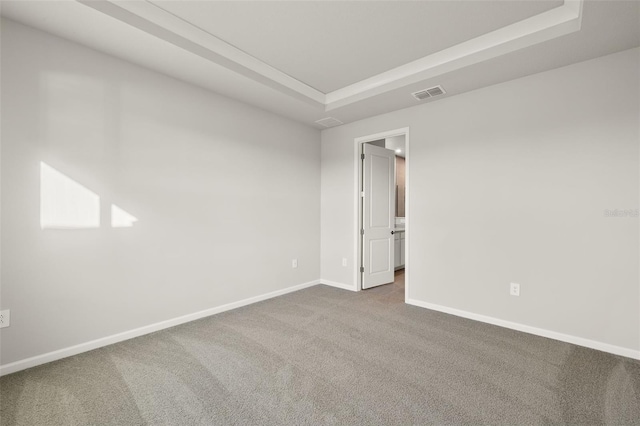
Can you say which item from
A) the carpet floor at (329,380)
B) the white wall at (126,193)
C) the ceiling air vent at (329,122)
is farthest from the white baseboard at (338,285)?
the ceiling air vent at (329,122)

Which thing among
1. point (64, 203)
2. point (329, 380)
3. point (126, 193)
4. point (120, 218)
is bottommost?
point (329, 380)

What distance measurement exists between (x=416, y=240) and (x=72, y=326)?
3.69 m

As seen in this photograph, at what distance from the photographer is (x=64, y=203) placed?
7.81 ft

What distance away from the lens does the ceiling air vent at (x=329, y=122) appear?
14.2 feet

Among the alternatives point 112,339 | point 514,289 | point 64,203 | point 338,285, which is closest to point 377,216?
point 338,285

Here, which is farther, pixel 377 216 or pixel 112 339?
pixel 377 216

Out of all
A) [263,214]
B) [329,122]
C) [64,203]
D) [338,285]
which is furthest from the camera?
[338,285]

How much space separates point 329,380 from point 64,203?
256cm

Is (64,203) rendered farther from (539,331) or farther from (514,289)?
(539,331)

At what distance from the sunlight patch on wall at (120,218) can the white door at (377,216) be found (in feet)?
10.0

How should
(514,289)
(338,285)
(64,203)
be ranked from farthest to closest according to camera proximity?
(338,285) → (514,289) → (64,203)

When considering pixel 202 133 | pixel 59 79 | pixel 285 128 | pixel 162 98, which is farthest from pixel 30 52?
pixel 285 128

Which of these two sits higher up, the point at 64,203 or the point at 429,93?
the point at 429,93

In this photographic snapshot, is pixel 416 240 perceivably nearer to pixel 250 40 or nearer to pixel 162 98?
pixel 250 40
